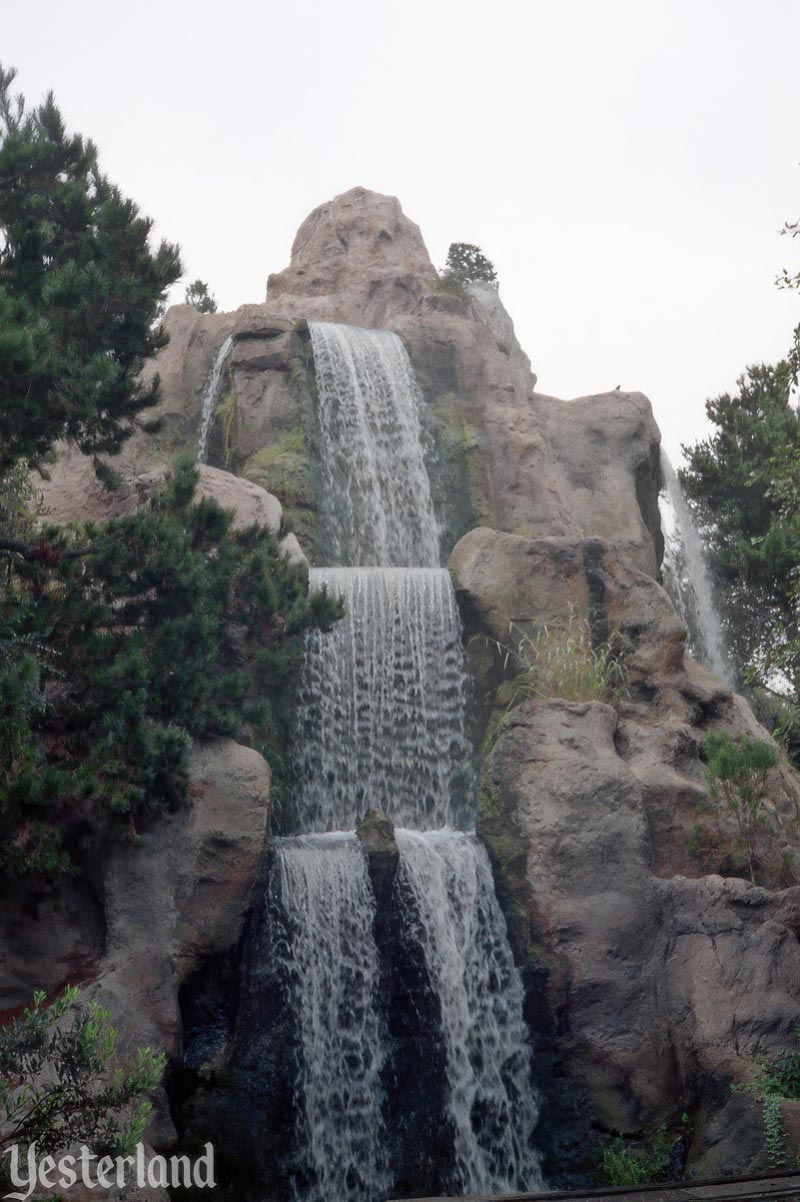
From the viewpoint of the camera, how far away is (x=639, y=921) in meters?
11.3

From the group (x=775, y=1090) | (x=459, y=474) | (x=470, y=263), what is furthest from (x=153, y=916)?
(x=470, y=263)

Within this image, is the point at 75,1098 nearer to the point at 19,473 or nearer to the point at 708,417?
the point at 19,473

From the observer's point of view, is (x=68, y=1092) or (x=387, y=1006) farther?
(x=387, y=1006)

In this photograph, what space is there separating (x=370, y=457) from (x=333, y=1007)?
37.1 ft

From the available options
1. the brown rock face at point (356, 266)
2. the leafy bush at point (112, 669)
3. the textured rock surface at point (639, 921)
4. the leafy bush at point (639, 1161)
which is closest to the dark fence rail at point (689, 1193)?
the textured rock surface at point (639, 921)

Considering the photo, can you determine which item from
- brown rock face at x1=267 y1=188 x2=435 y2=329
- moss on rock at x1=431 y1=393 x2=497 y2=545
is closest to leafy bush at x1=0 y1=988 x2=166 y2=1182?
moss on rock at x1=431 y1=393 x2=497 y2=545

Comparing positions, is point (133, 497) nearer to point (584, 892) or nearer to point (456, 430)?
point (456, 430)

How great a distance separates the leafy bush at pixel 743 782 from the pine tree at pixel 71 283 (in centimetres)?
704

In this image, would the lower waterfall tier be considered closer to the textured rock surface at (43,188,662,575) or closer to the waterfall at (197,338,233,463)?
the textured rock surface at (43,188,662,575)

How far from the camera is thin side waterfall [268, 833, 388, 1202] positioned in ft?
34.5

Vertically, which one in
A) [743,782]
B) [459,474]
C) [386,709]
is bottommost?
[743,782]

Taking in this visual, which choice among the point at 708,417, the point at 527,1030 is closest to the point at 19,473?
the point at 527,1030

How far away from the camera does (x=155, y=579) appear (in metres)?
10.6

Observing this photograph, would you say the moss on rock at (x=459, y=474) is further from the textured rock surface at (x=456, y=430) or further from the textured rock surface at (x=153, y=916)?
the textured rock surface at (x=153, y=916)
